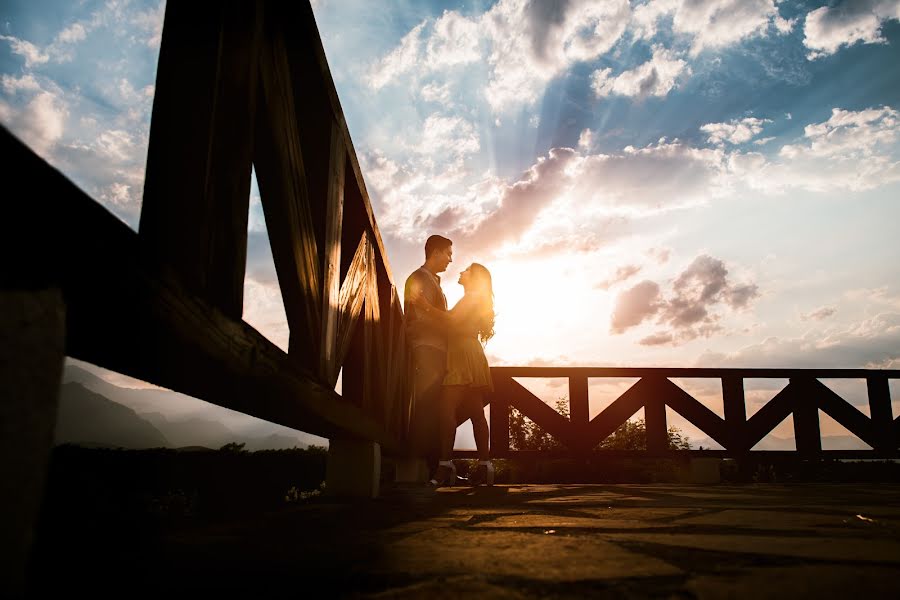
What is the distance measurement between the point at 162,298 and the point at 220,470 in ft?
11.1

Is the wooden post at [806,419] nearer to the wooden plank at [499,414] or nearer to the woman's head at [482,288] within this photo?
the wooden plank at [499,414]

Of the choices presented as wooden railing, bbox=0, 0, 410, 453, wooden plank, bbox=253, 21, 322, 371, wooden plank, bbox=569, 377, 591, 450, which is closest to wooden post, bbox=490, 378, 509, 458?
wooden plank, bbox=569, 377, 591, 450

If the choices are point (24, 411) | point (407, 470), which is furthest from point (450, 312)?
point (24, 411)

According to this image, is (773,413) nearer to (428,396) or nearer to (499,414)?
(499,414)

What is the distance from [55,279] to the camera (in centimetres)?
77

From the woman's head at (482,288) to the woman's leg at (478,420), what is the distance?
22.7 inches

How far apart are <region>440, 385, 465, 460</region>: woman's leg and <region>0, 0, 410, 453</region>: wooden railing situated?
2.19 metres

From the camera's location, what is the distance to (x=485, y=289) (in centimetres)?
499

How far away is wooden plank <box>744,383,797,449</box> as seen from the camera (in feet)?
25.0

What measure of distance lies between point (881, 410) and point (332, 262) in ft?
28.4

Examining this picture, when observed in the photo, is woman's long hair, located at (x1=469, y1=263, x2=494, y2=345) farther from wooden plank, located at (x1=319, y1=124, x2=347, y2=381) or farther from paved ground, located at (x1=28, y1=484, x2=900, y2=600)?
paved ground, located at (x1=28, y1=484, x2=900, y2=600)

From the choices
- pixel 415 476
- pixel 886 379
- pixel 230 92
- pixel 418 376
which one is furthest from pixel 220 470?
pixel 886 379

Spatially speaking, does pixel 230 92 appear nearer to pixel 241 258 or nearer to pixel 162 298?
pixel 241 258

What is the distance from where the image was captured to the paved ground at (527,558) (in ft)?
3.30
